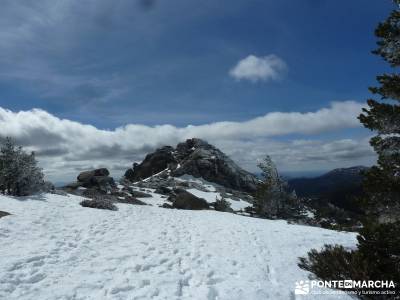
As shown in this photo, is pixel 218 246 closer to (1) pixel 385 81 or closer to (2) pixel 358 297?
(2) pixel 358 297

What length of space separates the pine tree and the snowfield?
3.17 metres

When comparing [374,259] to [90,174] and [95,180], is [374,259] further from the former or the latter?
[90,174]

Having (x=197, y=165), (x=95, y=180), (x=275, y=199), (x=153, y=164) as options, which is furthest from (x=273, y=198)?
(x=153, y=164)

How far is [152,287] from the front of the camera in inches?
315

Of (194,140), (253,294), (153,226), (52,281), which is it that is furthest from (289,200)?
(194,140)

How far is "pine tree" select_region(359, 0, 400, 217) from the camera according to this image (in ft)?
28.2

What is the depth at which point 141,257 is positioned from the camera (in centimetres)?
1042

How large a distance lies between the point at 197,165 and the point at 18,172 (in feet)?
278

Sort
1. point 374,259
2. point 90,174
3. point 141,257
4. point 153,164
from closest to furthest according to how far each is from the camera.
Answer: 1. point 374,259
2. point 141,257
3. point 90,174
4. point 153,164

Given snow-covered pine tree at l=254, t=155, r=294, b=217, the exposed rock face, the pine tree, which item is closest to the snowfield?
the pine tree

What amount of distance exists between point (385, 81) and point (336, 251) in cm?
555

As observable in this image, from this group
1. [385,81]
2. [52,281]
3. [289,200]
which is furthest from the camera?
[289,200]

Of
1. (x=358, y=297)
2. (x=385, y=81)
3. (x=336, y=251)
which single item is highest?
(x=385, y=81)

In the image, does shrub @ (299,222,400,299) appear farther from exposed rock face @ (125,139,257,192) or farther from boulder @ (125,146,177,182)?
boulder @ (125,146,177,182)
